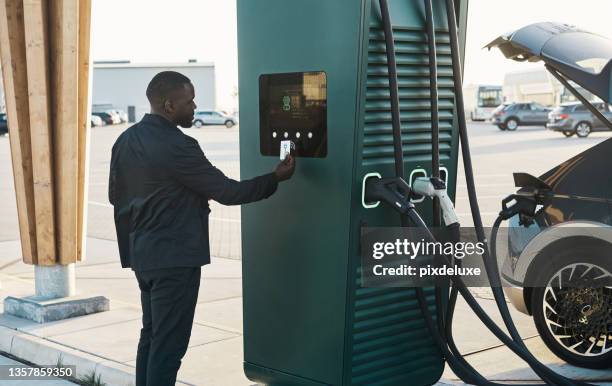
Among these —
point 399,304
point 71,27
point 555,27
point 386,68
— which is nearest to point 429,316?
point 399,304

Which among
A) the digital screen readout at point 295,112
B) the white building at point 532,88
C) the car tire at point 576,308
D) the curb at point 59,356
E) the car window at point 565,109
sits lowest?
the curb at point 59,356

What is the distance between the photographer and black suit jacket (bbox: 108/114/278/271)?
12.7 feet

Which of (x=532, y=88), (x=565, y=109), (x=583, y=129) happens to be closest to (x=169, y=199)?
(x=583, y=129)

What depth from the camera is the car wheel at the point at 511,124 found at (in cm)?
4203

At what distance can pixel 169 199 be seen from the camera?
3924 millimetres

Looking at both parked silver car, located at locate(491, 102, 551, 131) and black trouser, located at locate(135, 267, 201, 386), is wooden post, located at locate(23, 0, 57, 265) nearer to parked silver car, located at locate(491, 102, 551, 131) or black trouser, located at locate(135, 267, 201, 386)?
black trouser, located at locate(135, 267, 201, 386)

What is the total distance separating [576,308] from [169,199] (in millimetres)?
2543

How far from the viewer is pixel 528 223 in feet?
17.5

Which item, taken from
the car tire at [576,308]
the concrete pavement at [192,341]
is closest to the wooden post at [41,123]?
the concrete pavement at [192,341]

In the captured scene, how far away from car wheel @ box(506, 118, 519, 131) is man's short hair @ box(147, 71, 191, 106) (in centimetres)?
3933

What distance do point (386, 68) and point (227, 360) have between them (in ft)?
7.03

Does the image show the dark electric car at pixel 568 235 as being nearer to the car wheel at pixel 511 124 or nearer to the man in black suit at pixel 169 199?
the man in black suit at pixel 169 199

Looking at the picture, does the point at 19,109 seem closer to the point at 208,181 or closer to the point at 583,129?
the point at 208,181

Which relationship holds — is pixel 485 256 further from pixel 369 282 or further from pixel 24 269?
pixel 24 269
